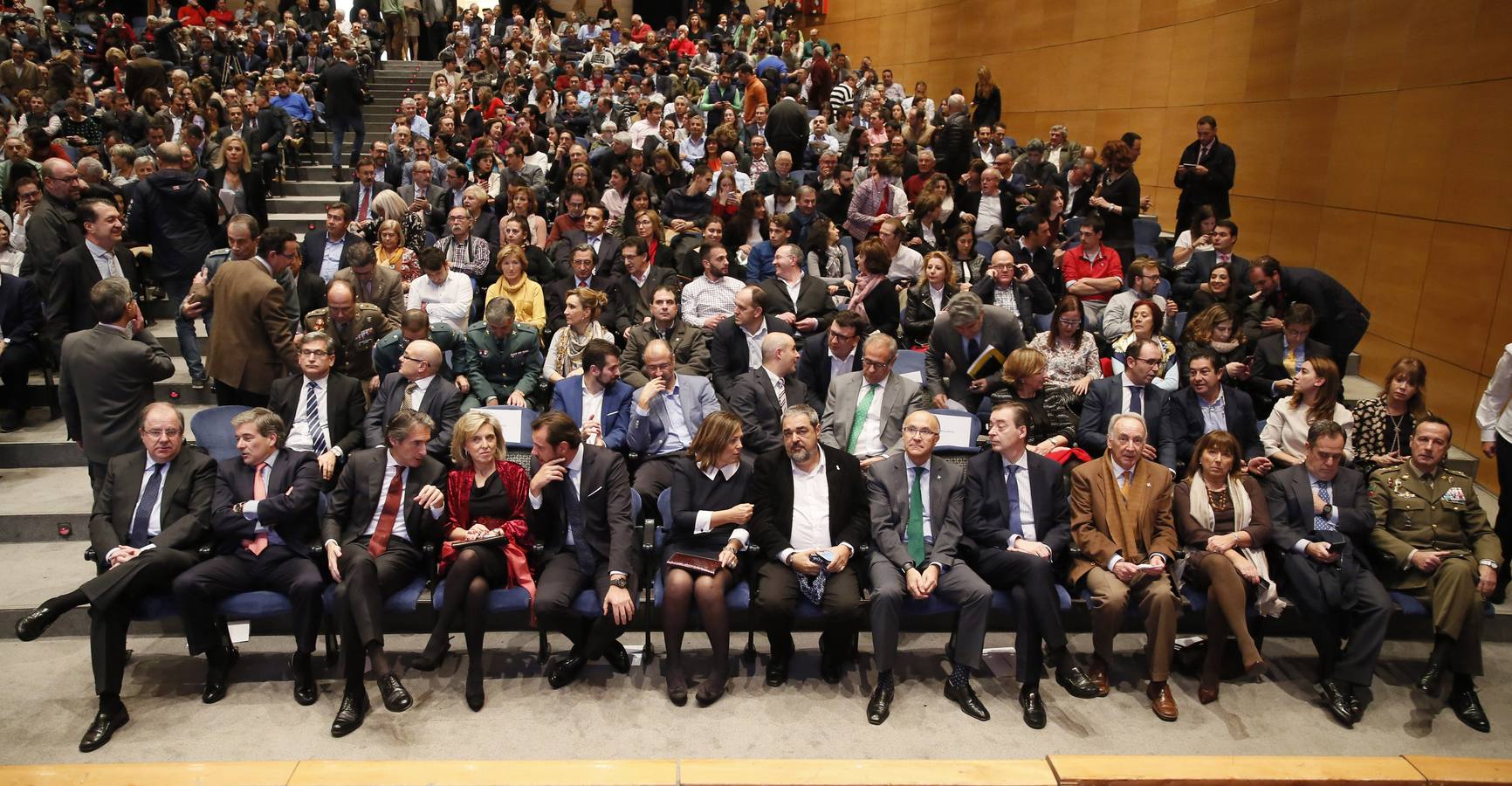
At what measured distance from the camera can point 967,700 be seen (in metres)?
4.19

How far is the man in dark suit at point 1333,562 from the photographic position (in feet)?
13.9

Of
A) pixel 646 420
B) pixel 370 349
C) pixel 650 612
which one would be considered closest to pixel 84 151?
pixel 370 349

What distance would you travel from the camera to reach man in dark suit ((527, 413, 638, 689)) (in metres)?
4.30

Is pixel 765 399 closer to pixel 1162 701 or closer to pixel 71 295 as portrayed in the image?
pixel 1162 701

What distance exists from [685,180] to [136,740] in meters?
6.25

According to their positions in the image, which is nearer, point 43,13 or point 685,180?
point 685,180

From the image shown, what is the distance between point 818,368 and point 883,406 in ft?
2.22

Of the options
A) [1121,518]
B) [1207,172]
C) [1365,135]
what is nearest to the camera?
[1121,518]

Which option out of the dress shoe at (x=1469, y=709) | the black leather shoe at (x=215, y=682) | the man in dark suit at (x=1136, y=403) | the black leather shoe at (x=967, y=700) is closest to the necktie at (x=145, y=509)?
the black leather shoe at (x=215, y=682)

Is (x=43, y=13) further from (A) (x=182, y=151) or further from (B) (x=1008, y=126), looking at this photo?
(B) (x=1008, y=126)

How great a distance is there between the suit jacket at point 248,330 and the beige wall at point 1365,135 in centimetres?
721

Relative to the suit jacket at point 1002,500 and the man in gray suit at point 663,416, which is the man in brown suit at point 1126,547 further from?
the man in gray suit at point 663,416

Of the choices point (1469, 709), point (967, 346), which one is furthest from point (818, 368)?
point (1469, 709)

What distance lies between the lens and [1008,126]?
1376cm
